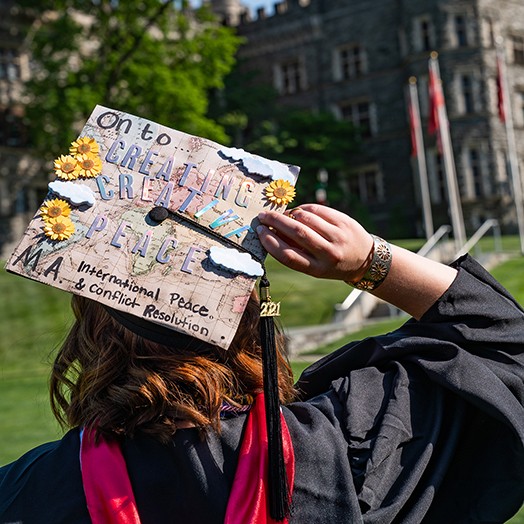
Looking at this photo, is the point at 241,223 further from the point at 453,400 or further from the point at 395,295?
the point at 453,400

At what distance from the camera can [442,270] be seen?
5.69 ft

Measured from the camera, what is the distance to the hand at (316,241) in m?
1.55

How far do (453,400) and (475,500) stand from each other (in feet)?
0.66

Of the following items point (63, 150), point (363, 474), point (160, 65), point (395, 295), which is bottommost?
point (363, 474)

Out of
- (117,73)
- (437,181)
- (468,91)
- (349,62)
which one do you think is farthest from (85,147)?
(349,62)

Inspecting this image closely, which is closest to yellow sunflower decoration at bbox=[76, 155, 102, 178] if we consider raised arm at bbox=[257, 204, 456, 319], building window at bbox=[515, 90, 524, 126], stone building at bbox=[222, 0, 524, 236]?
raised arm at bbox=[257, 204, 456, 319]

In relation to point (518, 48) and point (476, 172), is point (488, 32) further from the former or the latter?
point (476, 172)

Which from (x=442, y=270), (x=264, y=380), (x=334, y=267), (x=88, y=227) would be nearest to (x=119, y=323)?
(x=88, y=227)

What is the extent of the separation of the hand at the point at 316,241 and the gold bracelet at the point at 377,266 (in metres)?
0.03

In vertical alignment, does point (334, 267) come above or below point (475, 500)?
above

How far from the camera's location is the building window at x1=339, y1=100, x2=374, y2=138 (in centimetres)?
3784

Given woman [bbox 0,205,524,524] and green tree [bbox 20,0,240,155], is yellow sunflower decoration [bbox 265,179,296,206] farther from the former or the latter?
green tree [bbox 20,0,240,155]

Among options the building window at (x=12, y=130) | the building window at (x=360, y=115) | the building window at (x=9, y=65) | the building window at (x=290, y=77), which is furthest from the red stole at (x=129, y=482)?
the building window at (x=290, y=77)

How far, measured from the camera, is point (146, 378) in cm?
159
